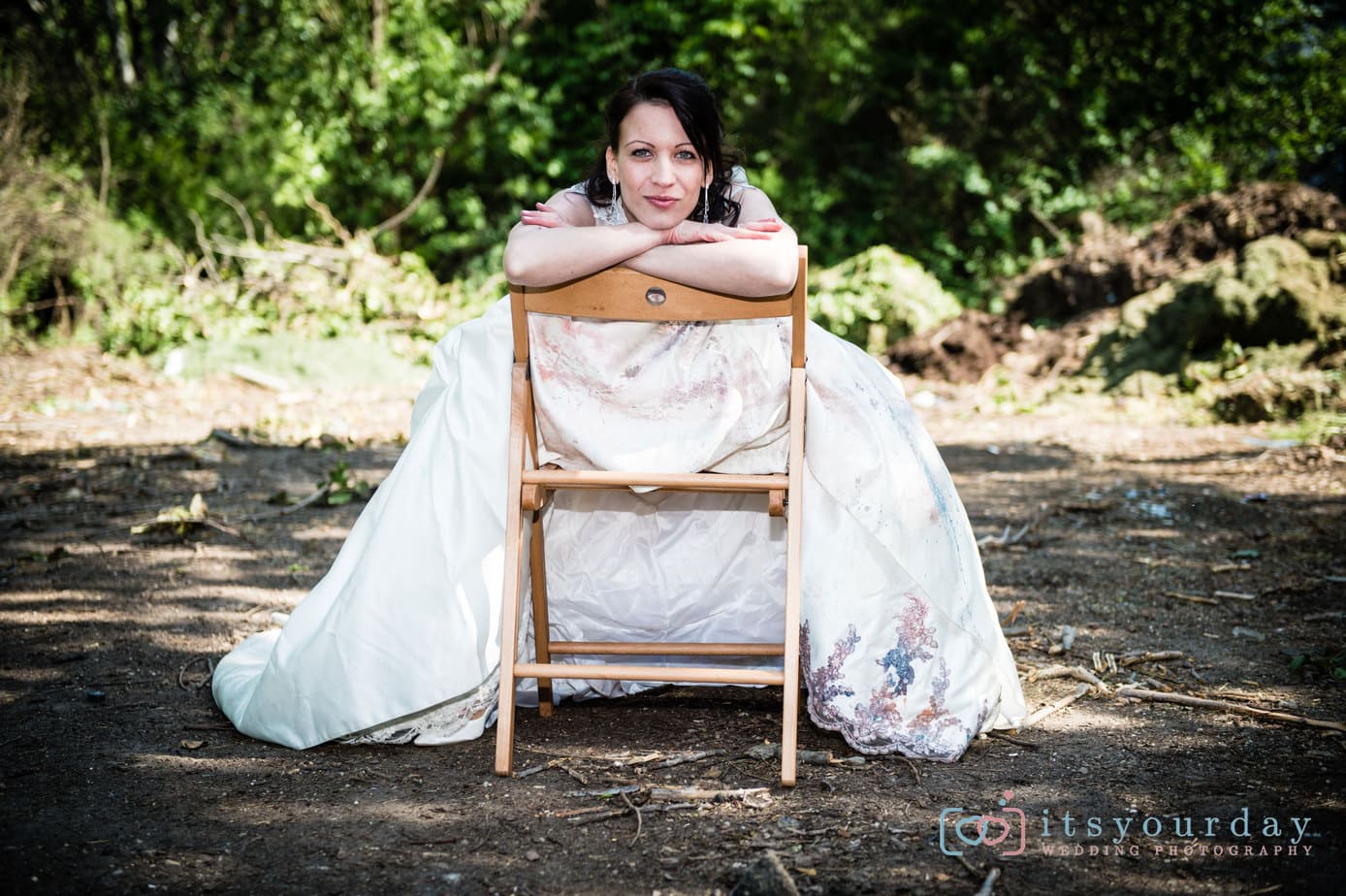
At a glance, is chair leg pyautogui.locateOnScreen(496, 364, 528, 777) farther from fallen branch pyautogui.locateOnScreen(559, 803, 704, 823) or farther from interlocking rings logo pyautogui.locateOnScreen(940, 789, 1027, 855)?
interlocking rings logo pyautogui.locateOnScreen(940, 789, 1027, 855)

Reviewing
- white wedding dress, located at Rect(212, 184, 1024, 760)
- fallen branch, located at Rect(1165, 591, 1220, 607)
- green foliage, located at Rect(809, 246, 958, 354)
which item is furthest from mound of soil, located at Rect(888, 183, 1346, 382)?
white wedding dress, located at Rect(212, 184, 1024, 760)

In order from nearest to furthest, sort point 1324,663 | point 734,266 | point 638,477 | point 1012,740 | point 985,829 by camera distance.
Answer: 1. point 985,829
2. point 734,266
3. point 638,477
4. point 1012,740
5. point 1324,663

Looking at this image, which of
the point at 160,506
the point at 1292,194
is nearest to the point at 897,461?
the point at 160,506

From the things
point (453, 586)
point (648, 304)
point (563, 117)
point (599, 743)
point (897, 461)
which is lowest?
point (599, 743)

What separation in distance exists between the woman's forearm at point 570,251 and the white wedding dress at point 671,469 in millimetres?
187

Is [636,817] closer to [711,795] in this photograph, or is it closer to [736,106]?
[711,795]

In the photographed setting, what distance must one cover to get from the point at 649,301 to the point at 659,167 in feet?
1.43

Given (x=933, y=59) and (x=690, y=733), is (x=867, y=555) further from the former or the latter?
(x=933, y=59)

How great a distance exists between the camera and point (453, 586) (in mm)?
2670

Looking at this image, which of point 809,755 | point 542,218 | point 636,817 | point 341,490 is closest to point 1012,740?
point 809,755

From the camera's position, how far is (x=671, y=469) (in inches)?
103

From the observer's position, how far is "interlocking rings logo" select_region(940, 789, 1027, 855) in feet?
7.22

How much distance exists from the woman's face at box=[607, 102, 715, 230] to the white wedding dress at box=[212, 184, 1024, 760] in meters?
0.33

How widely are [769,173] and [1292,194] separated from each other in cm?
618
